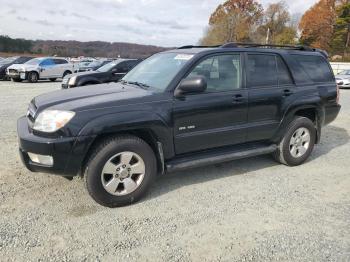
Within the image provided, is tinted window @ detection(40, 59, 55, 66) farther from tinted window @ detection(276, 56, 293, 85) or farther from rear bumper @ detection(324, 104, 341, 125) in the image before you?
rear bumper @ detection(324, 104, 341, 125)

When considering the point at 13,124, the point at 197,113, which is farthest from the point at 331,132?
the point at 13,124

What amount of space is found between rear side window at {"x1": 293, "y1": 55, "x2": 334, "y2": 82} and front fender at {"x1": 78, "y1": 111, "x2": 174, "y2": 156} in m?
2.60

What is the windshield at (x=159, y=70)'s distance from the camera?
4.12 metres

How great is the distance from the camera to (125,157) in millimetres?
3619

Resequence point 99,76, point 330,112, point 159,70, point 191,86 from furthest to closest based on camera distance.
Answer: point 99,76 < point 330,112 < point 159,70 < point 191,86

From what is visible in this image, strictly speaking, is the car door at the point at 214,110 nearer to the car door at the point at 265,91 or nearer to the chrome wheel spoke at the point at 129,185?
the car door at the point at 265,91

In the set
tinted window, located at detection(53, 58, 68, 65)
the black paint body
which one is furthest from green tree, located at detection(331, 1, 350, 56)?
the black paint body

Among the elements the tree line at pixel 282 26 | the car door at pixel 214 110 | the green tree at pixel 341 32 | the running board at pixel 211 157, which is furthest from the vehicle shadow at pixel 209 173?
the green tree at pixel 341 32

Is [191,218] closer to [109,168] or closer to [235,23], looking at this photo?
[109,168]

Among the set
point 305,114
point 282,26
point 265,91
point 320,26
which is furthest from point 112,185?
point 282,26

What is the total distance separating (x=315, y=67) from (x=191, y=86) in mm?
2644

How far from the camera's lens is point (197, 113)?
4027 mm

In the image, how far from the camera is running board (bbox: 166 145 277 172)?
3.98 metres

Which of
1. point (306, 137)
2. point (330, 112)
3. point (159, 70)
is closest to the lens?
point (159, 70)
